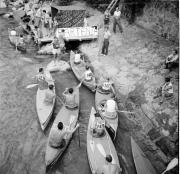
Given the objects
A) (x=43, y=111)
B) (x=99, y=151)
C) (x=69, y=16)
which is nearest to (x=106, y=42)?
(x=69, y=16)

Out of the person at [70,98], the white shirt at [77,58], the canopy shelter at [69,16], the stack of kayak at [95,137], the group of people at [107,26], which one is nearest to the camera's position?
the stack of kayak at [95,137]

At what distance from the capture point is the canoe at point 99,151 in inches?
341

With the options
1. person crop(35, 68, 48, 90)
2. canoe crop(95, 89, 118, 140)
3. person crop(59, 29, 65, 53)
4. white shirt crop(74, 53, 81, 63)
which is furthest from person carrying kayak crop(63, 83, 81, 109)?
person crop(59, 29, 65, 53)

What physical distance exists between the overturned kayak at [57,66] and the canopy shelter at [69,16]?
14.2ft

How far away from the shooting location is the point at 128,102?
40.3 ft

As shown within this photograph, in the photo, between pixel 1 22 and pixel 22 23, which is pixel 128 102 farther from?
pixel 1 22

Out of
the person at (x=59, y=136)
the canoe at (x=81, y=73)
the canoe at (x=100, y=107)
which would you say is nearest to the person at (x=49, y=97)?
the canoe at (x=100, y=107)

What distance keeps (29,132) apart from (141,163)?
5.29 m

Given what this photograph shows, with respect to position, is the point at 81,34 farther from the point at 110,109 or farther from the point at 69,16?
the point at 110,109

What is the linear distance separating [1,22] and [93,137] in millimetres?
19079

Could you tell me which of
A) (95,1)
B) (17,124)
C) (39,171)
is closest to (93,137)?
(39,171)

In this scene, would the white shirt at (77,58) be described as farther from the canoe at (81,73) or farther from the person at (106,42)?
the person at (106,42)

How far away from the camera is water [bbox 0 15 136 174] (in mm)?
9328

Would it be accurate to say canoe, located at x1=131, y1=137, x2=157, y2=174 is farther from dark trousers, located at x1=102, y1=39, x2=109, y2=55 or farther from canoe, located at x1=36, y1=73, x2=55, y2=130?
dark trousers, located at x1=102, y1=39, x2=109, y2=55
